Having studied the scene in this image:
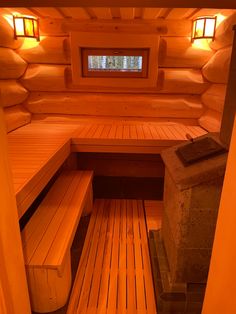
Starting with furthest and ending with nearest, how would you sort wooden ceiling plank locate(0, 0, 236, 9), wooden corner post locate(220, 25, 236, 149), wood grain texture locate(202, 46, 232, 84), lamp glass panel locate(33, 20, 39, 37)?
lamp glass panel locate(33, 20, 39, 37) → wood grain texture locate(202, 46, 232, 84) → wooden corner post locate(220, 25, 236, 149) → wooden ceiling plank locate(0, 0, 236, 9)

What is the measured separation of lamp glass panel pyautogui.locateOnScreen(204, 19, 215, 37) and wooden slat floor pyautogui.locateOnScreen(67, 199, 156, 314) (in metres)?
2.52

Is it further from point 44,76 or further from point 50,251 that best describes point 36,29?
point 50,251

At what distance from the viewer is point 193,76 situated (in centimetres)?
365

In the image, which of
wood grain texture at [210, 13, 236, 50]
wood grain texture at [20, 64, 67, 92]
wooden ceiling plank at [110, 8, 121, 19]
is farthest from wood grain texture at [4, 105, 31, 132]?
wood grain texture at [210, 13, 236, 50]

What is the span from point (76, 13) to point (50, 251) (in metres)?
2.96

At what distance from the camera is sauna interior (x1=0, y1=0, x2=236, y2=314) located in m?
1.58

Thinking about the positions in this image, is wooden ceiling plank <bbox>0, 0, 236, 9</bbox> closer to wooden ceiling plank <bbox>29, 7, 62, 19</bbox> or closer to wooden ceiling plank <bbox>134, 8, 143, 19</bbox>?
wooden ceiling plank <bbox>134, 8, 143, 19</bbox>

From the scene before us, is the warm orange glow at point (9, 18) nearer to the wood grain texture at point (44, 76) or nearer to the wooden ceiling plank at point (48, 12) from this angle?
the wooden ceiling plank at point (48, 12)

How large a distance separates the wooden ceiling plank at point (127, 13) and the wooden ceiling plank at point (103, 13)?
0.56 ft

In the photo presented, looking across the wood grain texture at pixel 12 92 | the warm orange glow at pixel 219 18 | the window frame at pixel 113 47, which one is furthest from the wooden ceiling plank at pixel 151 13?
the wood grain texture at pixel 12 92

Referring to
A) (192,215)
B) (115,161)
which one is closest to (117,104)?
(115,161)

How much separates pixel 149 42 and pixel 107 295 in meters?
3.15

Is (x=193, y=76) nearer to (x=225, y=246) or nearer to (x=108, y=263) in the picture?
(x=108, y=263)

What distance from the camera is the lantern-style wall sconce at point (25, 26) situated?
315cm
